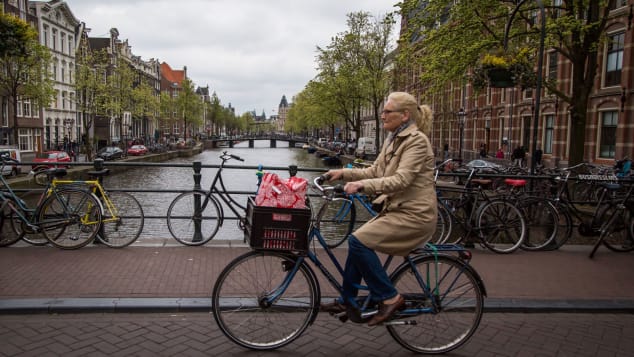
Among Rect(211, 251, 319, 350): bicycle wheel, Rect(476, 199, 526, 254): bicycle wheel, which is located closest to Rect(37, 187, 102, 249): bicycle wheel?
Rect(211, 251, 319, 350): bicycle wheel

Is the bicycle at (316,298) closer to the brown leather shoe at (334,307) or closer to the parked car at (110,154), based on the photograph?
the brown leather shoe at (334,307)

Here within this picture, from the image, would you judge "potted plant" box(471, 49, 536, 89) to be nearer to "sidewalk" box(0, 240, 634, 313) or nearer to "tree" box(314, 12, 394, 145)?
"sidewalk" box(0, 240, 634, 313)

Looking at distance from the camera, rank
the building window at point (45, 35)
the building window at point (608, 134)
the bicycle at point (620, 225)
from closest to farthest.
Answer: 1. the bicycle at point (620, 225)
2. the building window at point (608, 134)
3. the building window at point (45, 35)

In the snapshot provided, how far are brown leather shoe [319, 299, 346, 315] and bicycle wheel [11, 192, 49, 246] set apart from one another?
14.1ft

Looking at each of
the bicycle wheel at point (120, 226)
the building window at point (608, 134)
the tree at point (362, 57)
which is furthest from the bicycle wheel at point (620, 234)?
the tree at point (362, 57)

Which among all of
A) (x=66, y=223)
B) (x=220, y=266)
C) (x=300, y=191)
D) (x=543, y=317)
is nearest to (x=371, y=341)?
(x=300, y=191)

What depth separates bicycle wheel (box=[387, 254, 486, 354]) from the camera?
11.8 feet

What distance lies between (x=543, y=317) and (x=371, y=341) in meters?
1.76

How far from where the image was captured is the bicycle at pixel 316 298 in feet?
11.5

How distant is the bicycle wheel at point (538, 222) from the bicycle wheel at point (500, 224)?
0.21 meters

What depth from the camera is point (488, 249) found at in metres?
6.94

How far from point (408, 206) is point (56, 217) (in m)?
4.74

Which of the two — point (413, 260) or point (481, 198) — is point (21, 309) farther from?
point (481, 198)

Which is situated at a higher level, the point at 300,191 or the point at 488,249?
the point at 300,191
